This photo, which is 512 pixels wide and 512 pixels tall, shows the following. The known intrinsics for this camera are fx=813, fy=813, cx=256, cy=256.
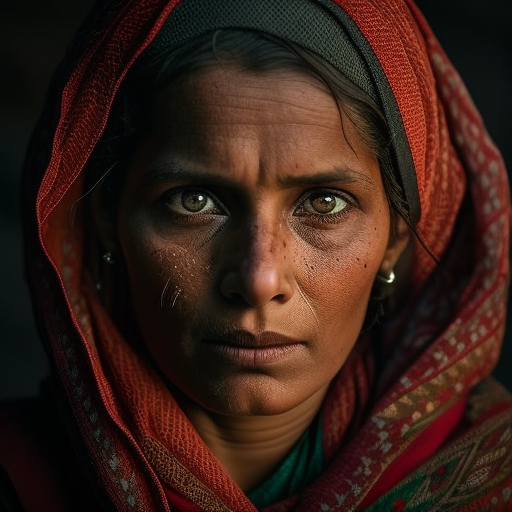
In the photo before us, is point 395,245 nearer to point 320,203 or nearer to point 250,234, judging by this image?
point 320,203

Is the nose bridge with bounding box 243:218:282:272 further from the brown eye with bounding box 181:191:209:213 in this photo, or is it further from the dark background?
the dark background

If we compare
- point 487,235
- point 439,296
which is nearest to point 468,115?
point 487,235

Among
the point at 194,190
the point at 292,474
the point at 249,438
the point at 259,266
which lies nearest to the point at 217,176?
the point at 194,190

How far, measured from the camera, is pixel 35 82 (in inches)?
136

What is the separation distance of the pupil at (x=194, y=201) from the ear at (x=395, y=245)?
47 cm

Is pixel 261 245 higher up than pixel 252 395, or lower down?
higher up

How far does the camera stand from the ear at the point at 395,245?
1885 mm

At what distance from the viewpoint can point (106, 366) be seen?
1.85 metres

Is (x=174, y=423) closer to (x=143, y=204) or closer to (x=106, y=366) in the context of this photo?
(x=106, y=366)

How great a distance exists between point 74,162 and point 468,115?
0.94 metres

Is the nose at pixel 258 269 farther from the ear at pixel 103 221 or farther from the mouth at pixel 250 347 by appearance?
the ear at pixel 103 221

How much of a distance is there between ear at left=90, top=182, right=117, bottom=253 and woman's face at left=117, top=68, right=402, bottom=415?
0.42 ft

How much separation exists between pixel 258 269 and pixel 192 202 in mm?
232

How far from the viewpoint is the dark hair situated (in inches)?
63.5
